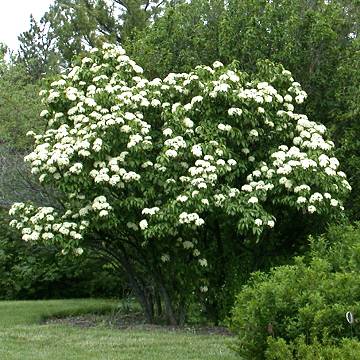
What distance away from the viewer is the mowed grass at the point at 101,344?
7699 millimetres

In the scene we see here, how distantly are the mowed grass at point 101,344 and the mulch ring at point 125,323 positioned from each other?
0.31 metres

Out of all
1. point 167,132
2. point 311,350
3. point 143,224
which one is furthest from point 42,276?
point 311,350

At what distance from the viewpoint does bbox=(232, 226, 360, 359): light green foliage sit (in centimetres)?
550

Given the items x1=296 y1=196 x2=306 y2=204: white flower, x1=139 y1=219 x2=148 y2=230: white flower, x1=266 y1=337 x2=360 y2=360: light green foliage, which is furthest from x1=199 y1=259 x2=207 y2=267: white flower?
x1=266 y1=337 x2=360 y2=360: light green foliage

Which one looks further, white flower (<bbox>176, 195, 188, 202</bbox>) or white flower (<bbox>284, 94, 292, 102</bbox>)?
white flower (<bbox>284, 94, 292, 102</bbox>)

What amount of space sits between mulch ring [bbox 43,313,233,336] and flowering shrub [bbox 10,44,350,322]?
510 mm

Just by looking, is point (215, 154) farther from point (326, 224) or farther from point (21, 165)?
point (21, 165)

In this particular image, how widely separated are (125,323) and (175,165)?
2828 millimetres

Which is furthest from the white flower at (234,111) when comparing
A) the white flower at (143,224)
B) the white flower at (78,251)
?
the white flower at (78,251)

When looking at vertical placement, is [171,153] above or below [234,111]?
below

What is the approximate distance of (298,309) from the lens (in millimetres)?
5699

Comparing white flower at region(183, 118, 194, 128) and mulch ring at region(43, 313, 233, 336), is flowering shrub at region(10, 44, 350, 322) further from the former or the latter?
mulch ring at region(43, 313, 233, 336)

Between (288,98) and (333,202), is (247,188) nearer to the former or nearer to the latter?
(333,202)

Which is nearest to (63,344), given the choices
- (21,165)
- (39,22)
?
(21,165)
